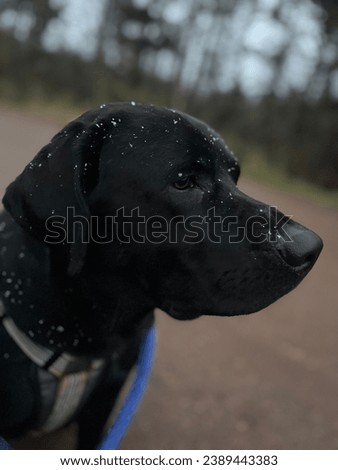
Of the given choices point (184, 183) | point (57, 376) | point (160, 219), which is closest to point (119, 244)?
point (160, 219)

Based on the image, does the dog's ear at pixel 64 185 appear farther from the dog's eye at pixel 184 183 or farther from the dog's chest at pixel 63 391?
the dog's chest at pixel 63 391

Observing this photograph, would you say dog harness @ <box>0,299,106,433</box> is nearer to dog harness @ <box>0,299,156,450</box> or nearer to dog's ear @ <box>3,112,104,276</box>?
dog harness @ <box>0,299,156,450</box>

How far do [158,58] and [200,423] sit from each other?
2117 centimetres

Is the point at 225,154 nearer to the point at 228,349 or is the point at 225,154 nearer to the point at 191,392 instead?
the point at 191,392

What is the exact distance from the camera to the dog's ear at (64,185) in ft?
4.74

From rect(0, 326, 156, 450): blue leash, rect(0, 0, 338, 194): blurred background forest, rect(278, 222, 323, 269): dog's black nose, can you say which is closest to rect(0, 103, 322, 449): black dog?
rect(278, 222, 323, 269): dog's black nose

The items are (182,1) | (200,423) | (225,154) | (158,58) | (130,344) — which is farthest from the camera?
(158,58)

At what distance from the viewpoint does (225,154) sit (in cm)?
171

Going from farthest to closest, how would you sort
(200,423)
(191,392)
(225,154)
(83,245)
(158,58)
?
(158,58) < (191,392) < (200,423) < (225,154) < (83,245)

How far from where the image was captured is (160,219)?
4.94 feet

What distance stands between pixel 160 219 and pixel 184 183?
0.14 meters

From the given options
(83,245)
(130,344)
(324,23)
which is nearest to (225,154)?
(83,245)
